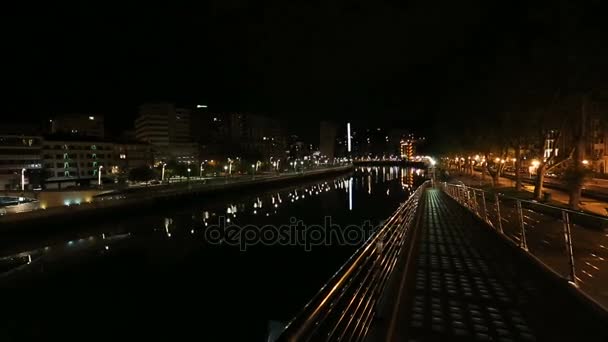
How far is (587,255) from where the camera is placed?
5273 mm

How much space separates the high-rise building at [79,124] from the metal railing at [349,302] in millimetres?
102752

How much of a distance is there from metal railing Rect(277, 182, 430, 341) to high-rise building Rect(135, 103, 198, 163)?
3761 inches

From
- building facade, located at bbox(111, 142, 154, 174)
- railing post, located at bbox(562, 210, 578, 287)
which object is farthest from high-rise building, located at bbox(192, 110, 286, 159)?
railing post, located at bbox(562, 210, 578, 287)

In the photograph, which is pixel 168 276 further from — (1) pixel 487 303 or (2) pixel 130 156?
(2) pixel 130 156

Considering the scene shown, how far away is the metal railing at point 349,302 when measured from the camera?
76.3 inches

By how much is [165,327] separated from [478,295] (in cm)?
931

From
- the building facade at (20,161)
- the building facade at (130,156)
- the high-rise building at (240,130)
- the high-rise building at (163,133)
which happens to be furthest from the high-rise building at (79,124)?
the building facade at (20,161)

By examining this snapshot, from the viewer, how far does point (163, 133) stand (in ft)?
341

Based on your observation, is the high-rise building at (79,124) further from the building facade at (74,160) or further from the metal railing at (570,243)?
the metal railing at (570,243)

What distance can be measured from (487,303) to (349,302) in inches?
101

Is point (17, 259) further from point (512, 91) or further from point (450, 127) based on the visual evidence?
point (450, 127)

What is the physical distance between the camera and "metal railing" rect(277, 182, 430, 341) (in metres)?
1.94

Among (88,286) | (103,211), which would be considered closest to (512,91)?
(88,286)

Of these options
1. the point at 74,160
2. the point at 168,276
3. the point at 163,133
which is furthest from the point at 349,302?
the point at 163,133
